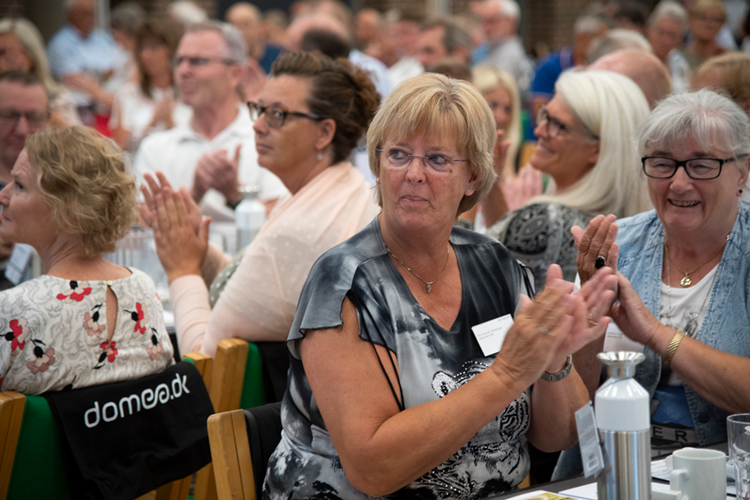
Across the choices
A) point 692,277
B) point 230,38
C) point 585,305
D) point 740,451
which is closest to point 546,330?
point 585,305

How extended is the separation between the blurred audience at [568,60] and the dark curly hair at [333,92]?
4880 millimetres

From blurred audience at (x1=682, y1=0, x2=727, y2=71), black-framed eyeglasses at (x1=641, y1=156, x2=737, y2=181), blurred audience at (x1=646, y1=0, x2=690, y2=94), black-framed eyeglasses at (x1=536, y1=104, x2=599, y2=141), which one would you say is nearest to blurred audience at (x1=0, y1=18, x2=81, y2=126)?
black-framed eyeglasses at (x1=536, y1=104, x2=599, y2=141)

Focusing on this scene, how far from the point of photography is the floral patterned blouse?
6.26 ft

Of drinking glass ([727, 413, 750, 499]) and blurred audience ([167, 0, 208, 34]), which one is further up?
blurred audience ([167, 0, 208, 34])

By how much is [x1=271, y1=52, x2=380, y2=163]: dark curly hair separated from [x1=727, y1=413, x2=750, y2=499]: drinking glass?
1.74 meters

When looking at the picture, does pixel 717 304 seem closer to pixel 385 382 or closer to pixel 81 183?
pixel 385 382

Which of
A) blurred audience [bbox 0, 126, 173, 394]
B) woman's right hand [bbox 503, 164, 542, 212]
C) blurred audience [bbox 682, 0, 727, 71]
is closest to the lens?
blurred audience [bbox 0, 126, 173, 394]

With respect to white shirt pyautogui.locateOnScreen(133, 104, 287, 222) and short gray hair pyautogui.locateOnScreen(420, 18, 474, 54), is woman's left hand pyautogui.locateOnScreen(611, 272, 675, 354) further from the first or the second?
short gray hair pyautogui.locateOnScreen(420, 18, 474, 54)

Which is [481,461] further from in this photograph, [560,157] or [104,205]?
[560,157]

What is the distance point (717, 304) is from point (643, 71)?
1.56 m

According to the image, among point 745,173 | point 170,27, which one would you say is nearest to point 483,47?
point 170,27

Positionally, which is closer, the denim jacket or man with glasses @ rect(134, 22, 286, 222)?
the denim jacket

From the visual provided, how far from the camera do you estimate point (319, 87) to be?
2.86 m

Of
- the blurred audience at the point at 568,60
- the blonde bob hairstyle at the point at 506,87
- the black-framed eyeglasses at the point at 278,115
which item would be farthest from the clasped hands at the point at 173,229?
the blurred audience at the point at 568,60
